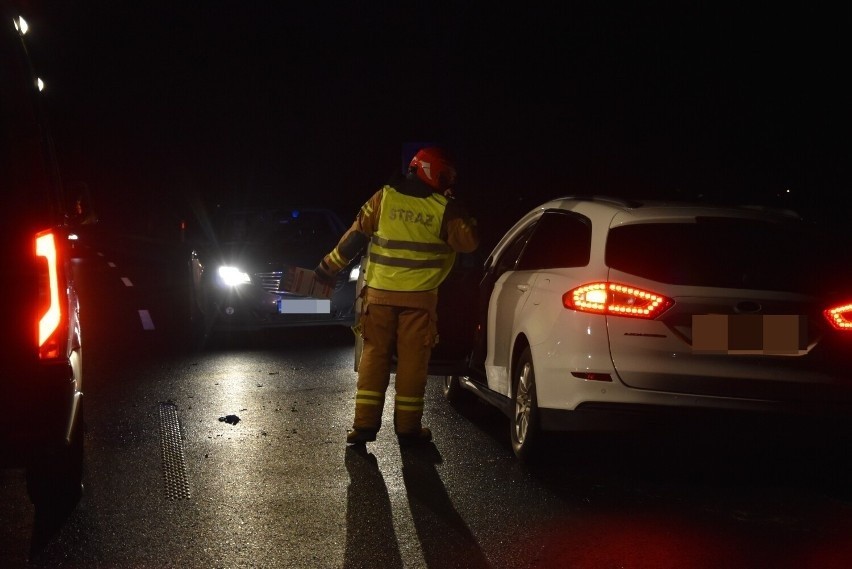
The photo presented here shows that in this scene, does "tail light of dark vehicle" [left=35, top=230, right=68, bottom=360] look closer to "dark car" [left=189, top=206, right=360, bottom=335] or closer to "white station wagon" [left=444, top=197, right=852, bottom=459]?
"white station wagon" [left=444, top=197, right=852, bottom=459]

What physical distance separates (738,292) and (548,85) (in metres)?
26.0

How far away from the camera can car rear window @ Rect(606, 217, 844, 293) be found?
18.6 ft

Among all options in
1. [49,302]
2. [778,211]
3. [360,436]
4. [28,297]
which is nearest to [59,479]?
[49,302]

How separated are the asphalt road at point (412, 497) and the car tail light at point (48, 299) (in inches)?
34.0

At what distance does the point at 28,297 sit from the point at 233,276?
866cm

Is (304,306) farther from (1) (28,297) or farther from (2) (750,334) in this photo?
(1) (28,297)

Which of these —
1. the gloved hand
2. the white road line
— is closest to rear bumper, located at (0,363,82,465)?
the gloved hand

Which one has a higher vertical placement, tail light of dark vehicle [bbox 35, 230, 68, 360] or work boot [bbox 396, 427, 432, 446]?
tail light of dark vehicle [bbox 35, 230, 68, 360]

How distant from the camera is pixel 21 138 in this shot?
4.48 meters

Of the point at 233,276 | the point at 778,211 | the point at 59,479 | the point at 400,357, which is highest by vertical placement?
the point at 778,211

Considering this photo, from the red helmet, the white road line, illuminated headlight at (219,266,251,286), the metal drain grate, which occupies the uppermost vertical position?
the red helmet

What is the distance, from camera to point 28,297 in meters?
4.24

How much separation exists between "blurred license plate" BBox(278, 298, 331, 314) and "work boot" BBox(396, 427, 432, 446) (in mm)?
5315

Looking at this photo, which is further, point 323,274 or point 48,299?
point 323,274
